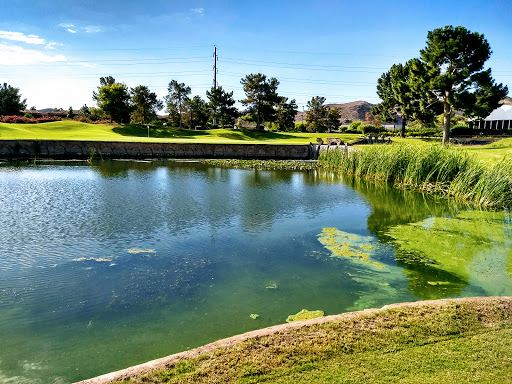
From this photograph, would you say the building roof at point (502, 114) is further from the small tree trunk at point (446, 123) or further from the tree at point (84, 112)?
the tree at point (84, 112)

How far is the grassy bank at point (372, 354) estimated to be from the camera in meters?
3.49

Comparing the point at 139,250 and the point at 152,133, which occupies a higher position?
the point at 152,133

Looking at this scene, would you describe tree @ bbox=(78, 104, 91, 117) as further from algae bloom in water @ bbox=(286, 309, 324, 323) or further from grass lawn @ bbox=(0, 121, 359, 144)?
algae bloom in water @ bbox=(286, 309, 324, 323)

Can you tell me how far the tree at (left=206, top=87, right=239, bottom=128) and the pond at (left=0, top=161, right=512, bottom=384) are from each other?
41823mm

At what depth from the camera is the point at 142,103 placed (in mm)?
54000

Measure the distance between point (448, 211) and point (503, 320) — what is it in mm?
9531

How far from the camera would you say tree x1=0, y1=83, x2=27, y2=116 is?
55031 mm

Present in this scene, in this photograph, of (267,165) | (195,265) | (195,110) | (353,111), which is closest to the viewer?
(195,265)

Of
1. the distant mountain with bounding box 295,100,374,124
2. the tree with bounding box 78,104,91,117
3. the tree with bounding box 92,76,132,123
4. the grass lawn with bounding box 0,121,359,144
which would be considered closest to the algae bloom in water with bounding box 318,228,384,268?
the grass lawn with bounding box 0,121,359,144

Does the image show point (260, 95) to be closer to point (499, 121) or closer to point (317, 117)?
point (317, 117)

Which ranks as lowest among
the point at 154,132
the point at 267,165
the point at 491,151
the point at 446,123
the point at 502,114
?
the point at 267,165

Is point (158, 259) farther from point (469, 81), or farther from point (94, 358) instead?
point (469, 81)

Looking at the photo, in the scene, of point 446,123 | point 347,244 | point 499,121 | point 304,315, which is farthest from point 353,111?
point 304,315

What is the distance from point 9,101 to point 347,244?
60.9 metres
